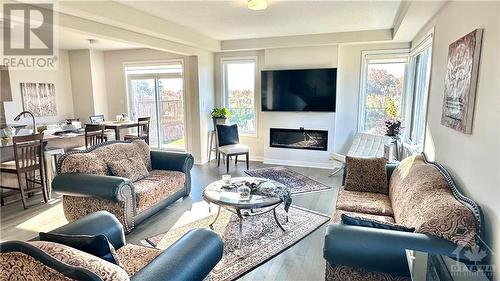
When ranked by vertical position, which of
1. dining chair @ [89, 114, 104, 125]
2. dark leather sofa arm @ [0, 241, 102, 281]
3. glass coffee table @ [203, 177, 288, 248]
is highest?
dining chair @ [89, 114, 104, 125]

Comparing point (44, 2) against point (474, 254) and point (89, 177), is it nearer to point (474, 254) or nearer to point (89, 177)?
point (89, 177)

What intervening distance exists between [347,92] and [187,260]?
→ 5.08 m

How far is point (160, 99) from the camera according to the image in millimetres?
7168

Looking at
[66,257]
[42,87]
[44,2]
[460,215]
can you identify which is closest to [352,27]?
[460,215]

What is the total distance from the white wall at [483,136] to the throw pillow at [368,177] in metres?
0.61

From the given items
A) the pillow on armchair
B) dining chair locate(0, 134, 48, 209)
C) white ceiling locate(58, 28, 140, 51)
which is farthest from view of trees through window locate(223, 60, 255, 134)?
the pillow on armchair

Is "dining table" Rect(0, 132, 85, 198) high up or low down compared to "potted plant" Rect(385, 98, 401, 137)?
down

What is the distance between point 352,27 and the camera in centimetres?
493

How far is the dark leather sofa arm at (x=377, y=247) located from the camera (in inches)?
65.6

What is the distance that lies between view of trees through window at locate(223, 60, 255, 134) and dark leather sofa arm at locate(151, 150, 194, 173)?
2.77m

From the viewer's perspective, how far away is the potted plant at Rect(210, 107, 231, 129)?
637 centimetres

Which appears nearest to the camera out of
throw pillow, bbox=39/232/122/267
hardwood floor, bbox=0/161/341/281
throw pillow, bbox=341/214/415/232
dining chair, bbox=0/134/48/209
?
throw pillow, bbox=39/232/122/267

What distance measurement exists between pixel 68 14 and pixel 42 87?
460 centimetres

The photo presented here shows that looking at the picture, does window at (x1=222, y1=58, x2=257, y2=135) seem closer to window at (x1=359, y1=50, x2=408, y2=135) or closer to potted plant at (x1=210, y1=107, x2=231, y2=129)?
potted plant at (x1=210, y1=107, x2=231, y2=129)
